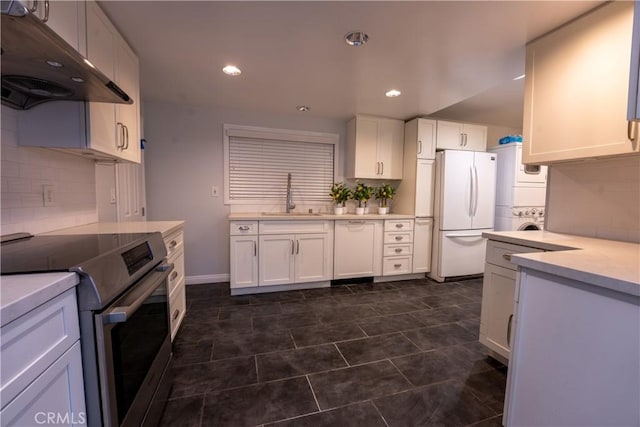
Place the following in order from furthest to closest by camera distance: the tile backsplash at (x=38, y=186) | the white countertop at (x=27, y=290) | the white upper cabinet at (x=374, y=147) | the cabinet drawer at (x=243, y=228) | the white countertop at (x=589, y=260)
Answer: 1. the white upper cabinet at (x=374, y=147)
2. the cabinet drawer at (x=243, y=228)
3. the tile backsplash at (x=38, y=186)
4. the white countertop at (x=589, y=260)
5. the white countertop at (x=27, y=290)

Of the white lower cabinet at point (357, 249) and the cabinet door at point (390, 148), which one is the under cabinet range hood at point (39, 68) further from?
the cabinet door at point (390, 148)

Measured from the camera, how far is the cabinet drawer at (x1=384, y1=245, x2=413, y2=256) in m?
3.45

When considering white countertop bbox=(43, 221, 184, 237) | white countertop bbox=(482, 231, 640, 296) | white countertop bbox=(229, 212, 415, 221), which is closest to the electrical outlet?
white countertop bbox=(43, 221, 184, 237)

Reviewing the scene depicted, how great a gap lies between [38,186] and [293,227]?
80.5 inches

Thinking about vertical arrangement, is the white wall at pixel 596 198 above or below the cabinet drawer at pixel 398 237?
above

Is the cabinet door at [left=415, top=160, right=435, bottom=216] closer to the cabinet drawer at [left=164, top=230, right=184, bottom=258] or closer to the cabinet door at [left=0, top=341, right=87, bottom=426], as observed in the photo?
the cabinet drawer at [left=164, top=230, right=184, bottom=258]

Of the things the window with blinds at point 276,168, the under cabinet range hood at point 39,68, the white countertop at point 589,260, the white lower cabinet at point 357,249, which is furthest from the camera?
the window with blinds at point 276,168

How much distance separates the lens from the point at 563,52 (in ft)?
5.32

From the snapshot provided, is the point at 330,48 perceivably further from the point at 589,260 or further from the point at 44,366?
the point at 44,366

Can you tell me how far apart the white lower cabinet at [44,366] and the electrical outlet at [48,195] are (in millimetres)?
1097

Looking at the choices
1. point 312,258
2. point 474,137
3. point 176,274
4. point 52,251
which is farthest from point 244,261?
point 474,137

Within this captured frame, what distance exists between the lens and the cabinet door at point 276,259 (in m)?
2.97

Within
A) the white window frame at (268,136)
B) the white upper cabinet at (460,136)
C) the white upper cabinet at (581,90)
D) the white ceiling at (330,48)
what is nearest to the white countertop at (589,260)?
the white upper cabinet at (581,90)

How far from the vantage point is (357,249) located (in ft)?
11.0
